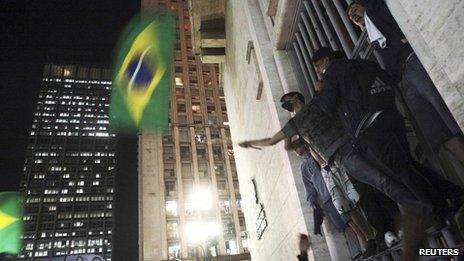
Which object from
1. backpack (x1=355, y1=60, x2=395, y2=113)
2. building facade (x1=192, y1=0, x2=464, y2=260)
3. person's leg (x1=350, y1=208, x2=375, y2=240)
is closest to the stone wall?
building facade (x1=192, y1=0, x2=464, y2=260)

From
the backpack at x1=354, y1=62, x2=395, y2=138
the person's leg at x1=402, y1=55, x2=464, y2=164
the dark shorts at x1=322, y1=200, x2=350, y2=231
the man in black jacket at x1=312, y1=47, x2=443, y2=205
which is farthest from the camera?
the dark shorts at x1=322, y1=200, x2=350, y2=231

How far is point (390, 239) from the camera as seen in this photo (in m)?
3.18

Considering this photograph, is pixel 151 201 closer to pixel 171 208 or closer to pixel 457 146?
pixel 171 208

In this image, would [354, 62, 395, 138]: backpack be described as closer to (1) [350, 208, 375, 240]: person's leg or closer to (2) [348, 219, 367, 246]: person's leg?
(1) [350, 208, 375, 240]: person's leg

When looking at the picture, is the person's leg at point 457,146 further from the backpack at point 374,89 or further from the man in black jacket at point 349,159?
the backpack at point 374,89

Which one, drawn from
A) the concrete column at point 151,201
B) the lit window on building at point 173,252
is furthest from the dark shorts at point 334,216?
the lit window on building at point 173,252

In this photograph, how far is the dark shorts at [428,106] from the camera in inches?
105

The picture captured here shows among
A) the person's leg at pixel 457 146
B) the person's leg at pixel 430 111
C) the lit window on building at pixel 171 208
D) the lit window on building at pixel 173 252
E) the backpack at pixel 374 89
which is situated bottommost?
the person's leg at pixel 457 146

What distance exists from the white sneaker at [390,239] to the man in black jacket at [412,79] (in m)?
0.99

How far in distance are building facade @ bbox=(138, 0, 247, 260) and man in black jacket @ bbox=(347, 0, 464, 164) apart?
3031cm

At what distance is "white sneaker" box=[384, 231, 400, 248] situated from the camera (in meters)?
3.12

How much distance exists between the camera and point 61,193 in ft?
367

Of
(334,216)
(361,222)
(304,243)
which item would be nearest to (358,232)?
(361,222)

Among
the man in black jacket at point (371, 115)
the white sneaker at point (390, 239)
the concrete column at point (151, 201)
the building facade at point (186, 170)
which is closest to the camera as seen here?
the man in black jacket at point (371, 115)
